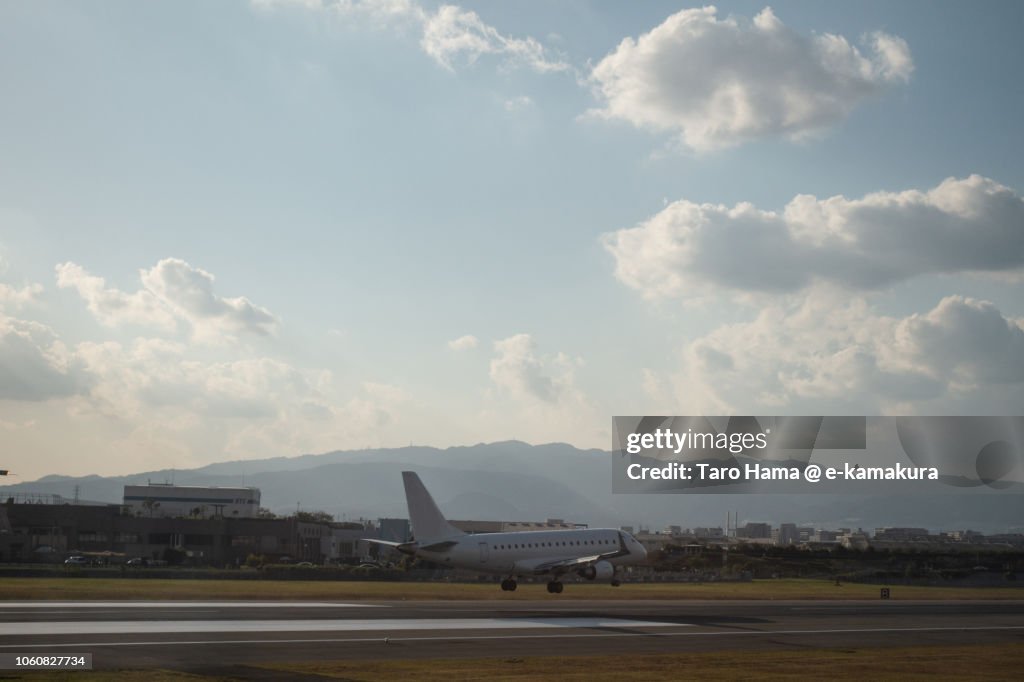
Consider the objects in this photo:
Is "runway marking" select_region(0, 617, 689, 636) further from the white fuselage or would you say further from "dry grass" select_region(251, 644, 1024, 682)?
the white fuselage

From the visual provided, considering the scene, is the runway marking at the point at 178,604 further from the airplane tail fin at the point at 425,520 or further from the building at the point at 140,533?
the building at the point at 140,533

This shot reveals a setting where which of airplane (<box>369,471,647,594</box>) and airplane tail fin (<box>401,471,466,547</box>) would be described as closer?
airplane (<box>369,471,647,594</box>)

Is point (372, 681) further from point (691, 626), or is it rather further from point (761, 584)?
point (761, 584)

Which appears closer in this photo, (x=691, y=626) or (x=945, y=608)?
(x=691, y=626)

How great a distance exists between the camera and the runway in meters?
35.4

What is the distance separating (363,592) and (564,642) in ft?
A: 119

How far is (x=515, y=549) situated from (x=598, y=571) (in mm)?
6414

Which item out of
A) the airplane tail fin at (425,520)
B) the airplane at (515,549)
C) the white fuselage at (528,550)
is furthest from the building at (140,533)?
the white fuselage at (528,550)

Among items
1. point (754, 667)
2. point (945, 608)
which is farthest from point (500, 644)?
point (945, 608)

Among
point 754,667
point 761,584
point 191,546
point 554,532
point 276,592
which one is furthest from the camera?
point 191,546

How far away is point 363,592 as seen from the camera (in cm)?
7375

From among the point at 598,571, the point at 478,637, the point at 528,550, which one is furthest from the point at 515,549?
the point at 478,637

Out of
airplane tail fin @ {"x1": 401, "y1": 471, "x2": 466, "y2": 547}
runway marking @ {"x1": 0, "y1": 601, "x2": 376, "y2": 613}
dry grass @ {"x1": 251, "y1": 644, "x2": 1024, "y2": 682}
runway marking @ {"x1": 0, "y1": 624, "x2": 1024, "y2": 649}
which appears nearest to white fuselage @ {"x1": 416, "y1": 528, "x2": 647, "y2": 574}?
airplane tail fin @ {"x1": 401, "y1": 471, "x2": 466, "y2": 547}

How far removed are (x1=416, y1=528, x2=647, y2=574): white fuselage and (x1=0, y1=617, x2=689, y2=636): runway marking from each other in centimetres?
1979
